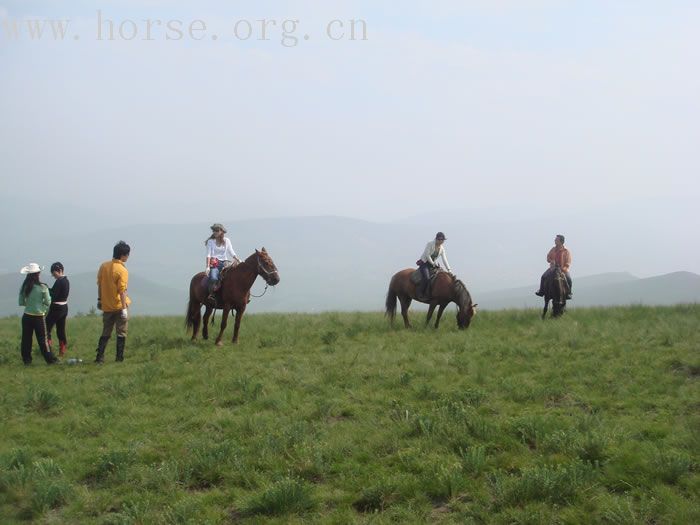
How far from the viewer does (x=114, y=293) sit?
45.5ft

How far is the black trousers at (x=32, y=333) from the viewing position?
14.1 m

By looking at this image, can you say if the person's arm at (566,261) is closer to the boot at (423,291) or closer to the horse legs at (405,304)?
the boot at (423,291)

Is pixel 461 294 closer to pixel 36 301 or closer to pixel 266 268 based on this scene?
pixel 266 268

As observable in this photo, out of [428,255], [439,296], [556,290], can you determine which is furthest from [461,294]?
[556,290]

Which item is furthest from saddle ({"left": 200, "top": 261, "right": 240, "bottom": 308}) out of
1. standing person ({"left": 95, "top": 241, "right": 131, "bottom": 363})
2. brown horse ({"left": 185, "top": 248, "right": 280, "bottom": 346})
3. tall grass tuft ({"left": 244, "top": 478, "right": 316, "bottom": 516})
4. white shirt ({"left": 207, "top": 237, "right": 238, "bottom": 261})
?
tall grass tuft ({"left": 244, "top": 478, "right": 316, "bottom": 516})

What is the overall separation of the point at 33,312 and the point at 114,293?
210 centimetres

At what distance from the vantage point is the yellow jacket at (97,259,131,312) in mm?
13789

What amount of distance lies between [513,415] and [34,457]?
23.4 ft

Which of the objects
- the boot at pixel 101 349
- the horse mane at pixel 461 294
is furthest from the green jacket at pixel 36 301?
the horse mane at pixel 461 294

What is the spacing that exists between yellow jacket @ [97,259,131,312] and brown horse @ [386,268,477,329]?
8.12 metres

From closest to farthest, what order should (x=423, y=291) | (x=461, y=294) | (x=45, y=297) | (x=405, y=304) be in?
(x=45, y=297)
(x=461, y=294)
(x=423, y=291)
(x=405, y=304)

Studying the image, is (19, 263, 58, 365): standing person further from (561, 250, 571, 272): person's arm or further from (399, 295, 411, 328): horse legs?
(561, 250, 571, 272): person's arm

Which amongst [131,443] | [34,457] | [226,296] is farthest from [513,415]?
[226,296]

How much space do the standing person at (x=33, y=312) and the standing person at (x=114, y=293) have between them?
1298mm
